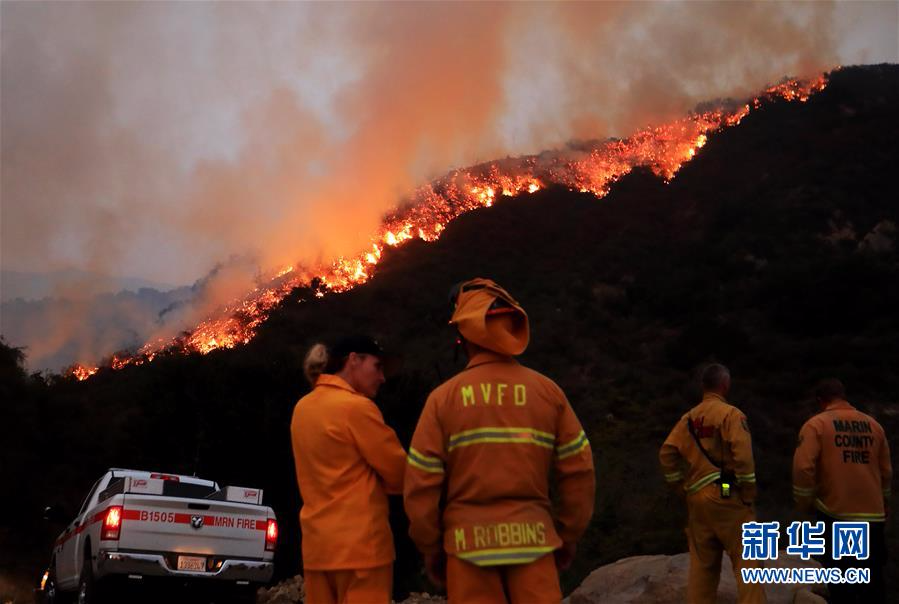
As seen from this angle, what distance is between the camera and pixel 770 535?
679 cm

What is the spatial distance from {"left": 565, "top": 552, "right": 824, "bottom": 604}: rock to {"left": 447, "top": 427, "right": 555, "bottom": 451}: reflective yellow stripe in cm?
461

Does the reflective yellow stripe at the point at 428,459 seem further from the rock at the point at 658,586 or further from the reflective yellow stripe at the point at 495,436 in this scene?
the rock at the point at 658,586

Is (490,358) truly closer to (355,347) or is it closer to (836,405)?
(355,347)

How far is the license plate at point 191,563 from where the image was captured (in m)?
8.54

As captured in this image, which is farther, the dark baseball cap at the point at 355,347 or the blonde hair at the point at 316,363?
the blonde hair at the point at 316,363

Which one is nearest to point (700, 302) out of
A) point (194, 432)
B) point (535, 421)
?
point (194, 432)

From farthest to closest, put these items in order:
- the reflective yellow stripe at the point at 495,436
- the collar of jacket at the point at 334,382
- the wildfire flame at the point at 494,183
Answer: the wildfire flame at the point at 494,183 → the collar of jacket at the point at 334,382 → the reflective yellow stripe at the point at 495,436

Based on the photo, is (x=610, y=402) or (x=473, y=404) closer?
(x=473, y=404)

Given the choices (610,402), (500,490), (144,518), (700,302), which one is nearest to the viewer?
(500,490)

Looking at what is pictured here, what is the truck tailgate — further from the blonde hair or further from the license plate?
the blonde hair

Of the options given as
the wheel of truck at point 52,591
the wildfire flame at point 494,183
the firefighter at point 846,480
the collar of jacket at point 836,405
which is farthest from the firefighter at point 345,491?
the wildfire flame at point 494,183

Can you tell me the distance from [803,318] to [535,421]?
38.7 m

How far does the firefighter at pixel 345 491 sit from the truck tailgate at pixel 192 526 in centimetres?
484

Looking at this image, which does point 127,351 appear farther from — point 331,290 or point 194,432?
point 194,432
